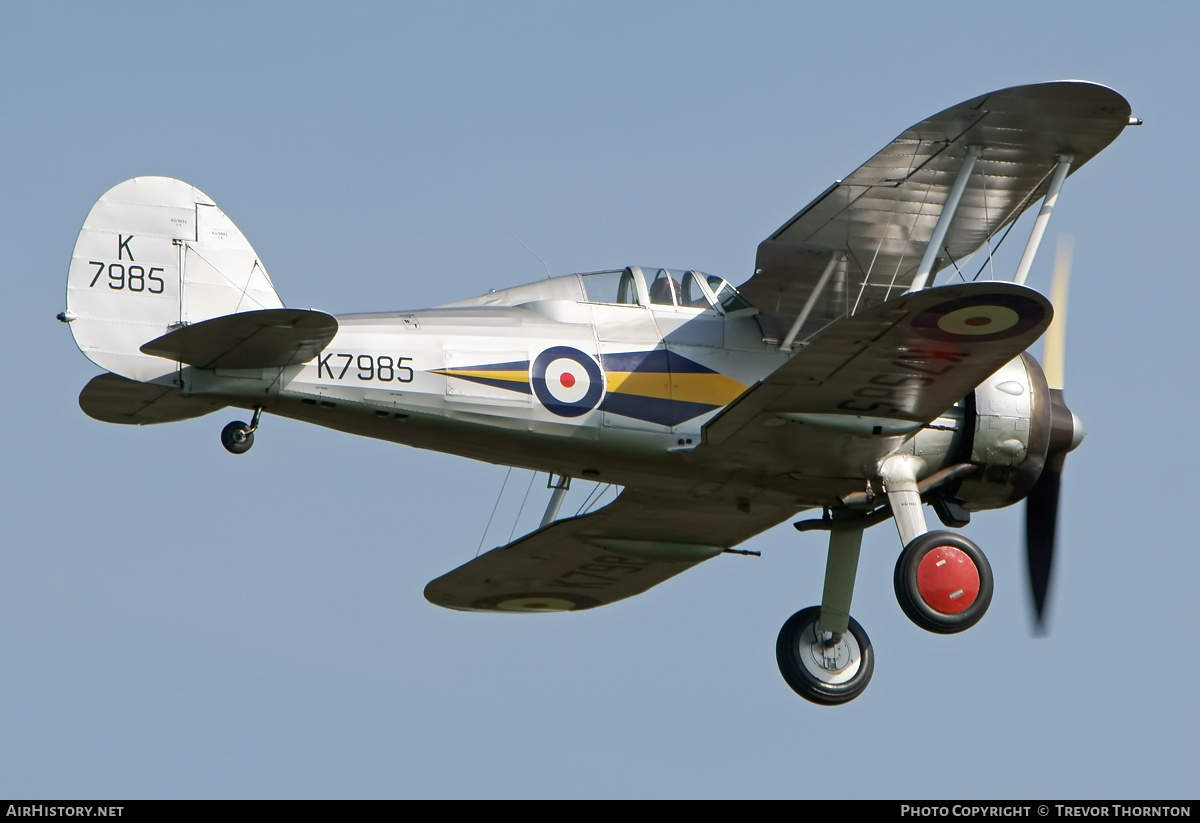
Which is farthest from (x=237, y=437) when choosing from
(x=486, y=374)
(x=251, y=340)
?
(x=486, y=374)

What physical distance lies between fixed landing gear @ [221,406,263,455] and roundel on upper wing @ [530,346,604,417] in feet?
6.66

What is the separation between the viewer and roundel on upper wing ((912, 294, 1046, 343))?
1261 centimetres

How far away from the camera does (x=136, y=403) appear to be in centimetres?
1335

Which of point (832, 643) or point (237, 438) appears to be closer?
point (237, 438)

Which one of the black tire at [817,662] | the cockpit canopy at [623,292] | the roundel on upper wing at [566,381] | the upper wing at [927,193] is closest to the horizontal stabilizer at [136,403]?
the cockpit canopy at [623,292]

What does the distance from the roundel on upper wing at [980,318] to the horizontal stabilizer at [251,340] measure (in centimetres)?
370

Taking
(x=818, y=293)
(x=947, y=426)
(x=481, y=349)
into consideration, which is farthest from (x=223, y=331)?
(x=947, y=426)

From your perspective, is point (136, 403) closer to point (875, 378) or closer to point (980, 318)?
point (875, 378)

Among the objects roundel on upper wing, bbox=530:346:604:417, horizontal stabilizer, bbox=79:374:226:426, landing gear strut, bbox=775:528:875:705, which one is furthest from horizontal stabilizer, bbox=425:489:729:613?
horizontal stabilizer, bbox=79:374:226:426

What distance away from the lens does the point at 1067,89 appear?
530 inches

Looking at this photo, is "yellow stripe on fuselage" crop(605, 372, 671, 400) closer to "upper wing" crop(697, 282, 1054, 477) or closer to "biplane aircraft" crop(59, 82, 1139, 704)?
"biplane aircraft" crop(59, 82, 1139, 704)

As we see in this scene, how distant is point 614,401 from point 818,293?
5.62 feet

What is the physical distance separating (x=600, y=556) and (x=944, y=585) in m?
3.51
